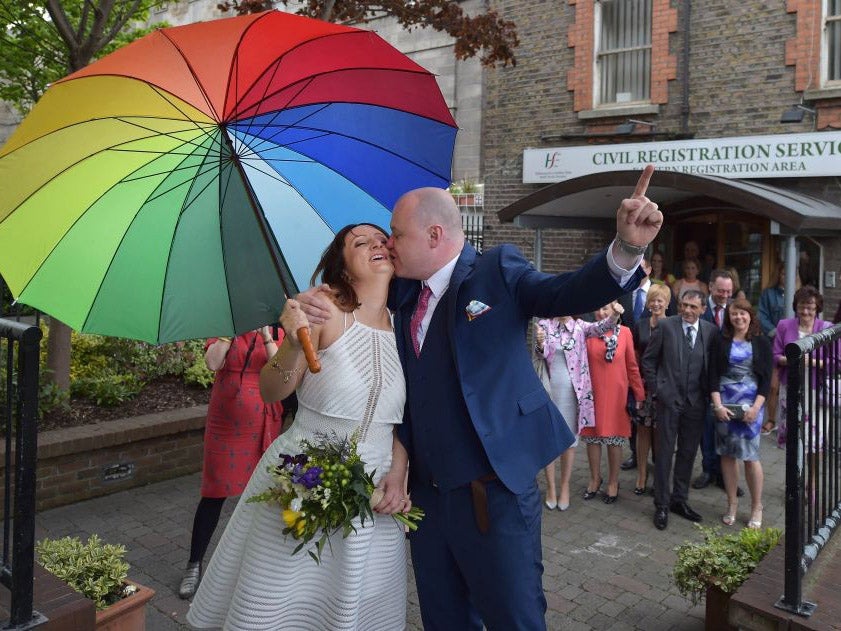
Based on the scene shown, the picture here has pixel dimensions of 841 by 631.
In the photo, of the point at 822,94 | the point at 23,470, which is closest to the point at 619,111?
the point at 822,94

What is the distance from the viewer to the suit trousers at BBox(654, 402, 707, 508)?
6.31 m

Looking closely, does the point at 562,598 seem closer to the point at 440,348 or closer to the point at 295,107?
the point at 440,348

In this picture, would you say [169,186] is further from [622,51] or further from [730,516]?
[622,51]

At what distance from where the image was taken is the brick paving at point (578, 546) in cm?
464

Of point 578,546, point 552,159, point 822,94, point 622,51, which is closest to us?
point 578,546

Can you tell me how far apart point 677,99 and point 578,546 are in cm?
869

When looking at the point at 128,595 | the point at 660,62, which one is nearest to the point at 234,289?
the point at 128,595

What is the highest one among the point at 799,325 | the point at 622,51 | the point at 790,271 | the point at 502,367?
the point at 622,51

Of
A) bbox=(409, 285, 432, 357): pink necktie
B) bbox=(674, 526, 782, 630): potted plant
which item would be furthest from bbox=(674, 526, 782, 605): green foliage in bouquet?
bbox=(409, 285, 432, 357): pink necktie

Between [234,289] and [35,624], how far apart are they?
135 centimetres

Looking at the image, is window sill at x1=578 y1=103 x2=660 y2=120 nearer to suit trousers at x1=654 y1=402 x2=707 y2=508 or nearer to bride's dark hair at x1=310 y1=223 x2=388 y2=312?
suit trousers at x1=654 y1=402 x2=707 y2=508

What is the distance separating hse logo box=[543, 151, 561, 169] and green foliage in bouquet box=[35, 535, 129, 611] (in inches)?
435

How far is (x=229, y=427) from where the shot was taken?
15.9 ft

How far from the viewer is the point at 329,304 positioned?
117 inches
